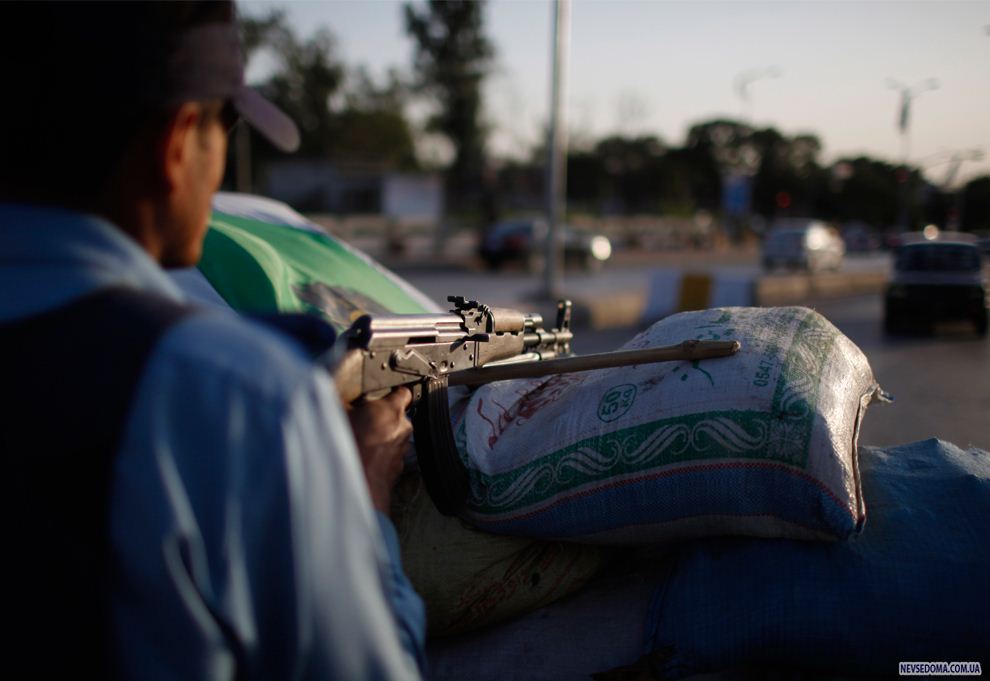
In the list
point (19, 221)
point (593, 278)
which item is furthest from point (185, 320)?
point (593, 278)

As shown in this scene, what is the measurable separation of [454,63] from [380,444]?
4092cm

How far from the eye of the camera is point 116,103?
88 centimetres

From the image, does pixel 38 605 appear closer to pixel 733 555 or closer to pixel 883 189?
pixel 733 555

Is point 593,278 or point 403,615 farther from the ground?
point 403,615

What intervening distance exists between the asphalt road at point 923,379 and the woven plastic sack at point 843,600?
1.97 m

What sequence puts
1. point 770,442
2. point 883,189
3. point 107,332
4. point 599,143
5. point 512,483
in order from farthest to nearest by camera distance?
1. point 883,189
2. point 599,143
3. point 512,483
4. point 770,442
5. point 107,332

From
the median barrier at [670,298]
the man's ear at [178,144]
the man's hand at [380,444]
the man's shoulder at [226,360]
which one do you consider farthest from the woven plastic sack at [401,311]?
the median barrier at [670,298]

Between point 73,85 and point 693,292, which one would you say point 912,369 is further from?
point 73,85

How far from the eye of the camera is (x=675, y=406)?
210 centimetres

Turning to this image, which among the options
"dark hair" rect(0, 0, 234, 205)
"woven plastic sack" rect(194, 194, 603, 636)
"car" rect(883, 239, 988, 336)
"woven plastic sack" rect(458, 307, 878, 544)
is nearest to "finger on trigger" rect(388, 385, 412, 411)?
"woven plastic sack" rect(194, 194, 603, 636)

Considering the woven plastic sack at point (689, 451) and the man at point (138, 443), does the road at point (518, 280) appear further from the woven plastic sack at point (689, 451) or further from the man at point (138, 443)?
the man at point (138, 443)

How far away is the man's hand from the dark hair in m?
0.54

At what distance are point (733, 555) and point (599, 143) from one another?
230 ft

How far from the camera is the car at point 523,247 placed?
2522 cm
